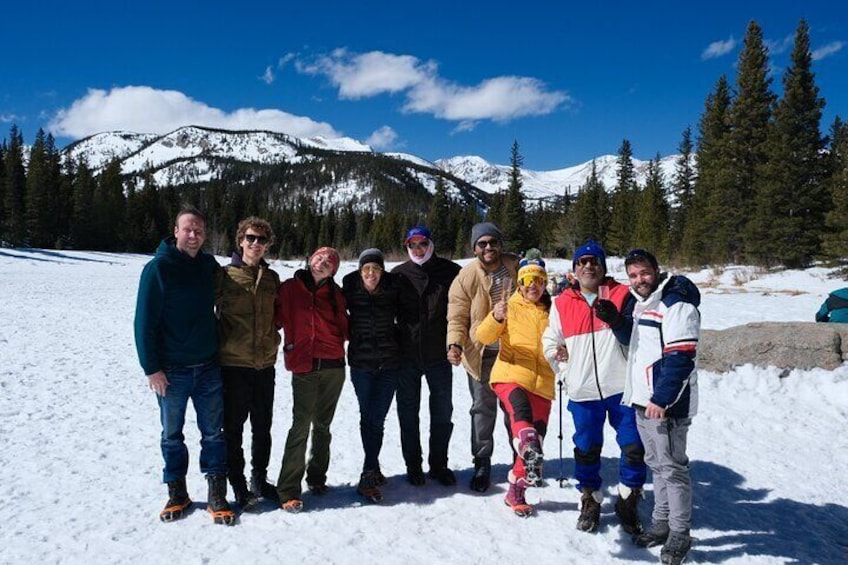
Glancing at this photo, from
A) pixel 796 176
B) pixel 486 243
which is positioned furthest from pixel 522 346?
pixel 796 176

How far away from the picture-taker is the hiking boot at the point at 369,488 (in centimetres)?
423

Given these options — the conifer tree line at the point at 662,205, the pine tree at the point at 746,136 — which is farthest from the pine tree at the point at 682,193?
the pine tree at the point at 746,136

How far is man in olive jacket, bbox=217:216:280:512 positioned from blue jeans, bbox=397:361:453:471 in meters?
1.17

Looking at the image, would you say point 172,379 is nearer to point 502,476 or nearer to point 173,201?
point 502,476

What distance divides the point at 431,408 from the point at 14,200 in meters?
66.1

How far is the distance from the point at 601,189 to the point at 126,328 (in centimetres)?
5926

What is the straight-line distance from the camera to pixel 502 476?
4.80 m

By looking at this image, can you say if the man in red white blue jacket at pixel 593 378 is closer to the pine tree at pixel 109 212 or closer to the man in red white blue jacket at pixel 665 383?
the man in red white blue jacket at pixel 665 383

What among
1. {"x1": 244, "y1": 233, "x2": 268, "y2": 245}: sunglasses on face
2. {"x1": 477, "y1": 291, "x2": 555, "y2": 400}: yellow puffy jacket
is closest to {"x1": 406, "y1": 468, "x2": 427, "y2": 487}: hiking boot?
{"x1": 477, "y1": 291, "x2": 555, "y2": 400}: yellow puffy jacket

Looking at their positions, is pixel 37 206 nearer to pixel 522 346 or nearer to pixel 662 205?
pixel 662 205

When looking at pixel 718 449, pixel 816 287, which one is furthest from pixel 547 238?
pixel 718 449

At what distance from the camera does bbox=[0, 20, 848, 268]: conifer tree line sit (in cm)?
2422

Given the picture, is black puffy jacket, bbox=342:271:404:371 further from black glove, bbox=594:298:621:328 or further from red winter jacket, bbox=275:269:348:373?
black glove, bbox=594:298:621:328

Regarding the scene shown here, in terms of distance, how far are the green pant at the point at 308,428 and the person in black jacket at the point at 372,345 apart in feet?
0.75
